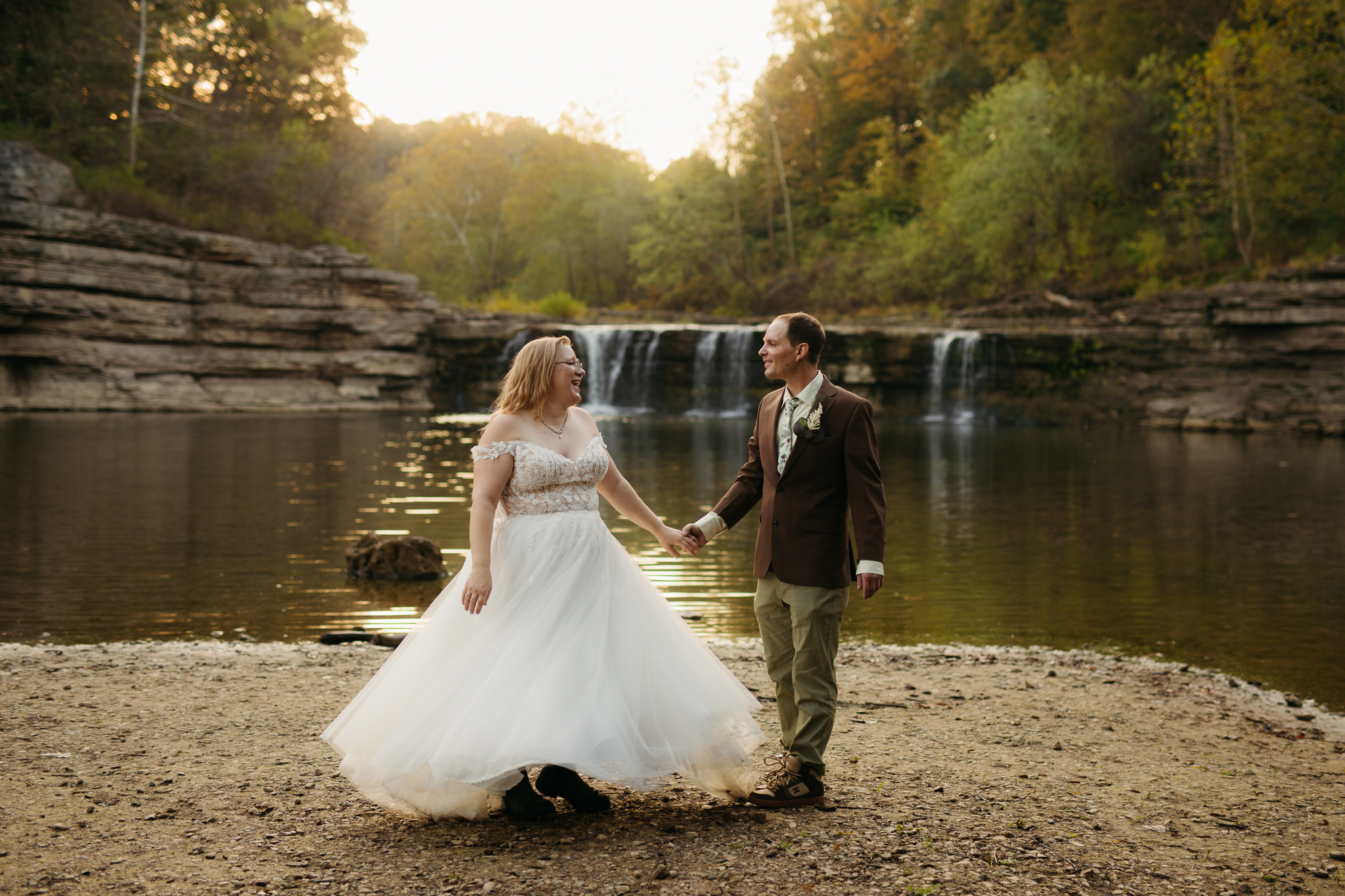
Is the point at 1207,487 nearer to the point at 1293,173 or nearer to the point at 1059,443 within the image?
the point at 1059,443

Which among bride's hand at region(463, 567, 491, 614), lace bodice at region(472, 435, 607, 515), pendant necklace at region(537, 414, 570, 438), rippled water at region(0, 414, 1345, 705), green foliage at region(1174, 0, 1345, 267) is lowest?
rippled water at region(0, 414, 1345, 705)

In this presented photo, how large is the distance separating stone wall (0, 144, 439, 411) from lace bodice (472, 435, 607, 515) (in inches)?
1393

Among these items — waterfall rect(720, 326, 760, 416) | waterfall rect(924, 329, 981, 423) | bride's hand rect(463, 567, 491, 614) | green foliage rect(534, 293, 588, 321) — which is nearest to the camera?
bride's hand rect(463, 567, 491, 614)

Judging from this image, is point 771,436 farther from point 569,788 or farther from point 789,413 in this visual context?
point 569,788

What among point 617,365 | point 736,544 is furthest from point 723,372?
Answer: point 736,544

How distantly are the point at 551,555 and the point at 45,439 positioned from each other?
23.7 m

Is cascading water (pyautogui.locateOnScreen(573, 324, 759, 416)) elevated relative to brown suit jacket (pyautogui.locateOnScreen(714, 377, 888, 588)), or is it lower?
elevated

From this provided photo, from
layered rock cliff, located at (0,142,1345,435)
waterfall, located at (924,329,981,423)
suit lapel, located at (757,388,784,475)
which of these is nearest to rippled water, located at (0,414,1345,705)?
suit lapel, located at (757,388,784,475)

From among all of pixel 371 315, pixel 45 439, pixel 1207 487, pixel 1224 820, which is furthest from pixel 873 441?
pixel 371 315

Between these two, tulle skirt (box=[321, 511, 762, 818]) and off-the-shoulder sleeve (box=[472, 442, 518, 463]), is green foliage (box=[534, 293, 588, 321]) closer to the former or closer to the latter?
off-the-shoulder sleeve (box=[472, 442, 518, 463])

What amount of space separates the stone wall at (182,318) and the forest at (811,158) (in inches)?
124

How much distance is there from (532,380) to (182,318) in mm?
37240

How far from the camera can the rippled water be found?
8.68 m

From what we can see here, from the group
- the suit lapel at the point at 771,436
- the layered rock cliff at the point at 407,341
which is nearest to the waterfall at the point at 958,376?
the layered rock cliff at the point at 407,341
